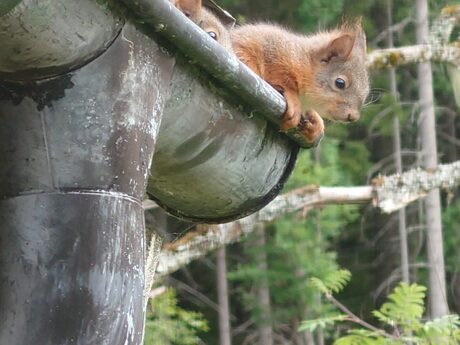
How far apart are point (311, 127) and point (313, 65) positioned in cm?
96

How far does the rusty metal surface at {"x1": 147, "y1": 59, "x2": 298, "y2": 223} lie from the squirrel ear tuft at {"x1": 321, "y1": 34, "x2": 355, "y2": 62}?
1193 millimetres

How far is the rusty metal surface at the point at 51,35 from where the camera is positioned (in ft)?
5.06

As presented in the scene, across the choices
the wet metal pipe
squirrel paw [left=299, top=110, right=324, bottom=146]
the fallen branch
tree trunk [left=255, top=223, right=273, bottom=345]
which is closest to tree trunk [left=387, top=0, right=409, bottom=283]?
tree trunk [left=255, top=223, right=273, bottom=345]

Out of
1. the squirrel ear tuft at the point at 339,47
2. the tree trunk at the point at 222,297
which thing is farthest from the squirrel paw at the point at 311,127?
the tree trunk at the point at 222,297

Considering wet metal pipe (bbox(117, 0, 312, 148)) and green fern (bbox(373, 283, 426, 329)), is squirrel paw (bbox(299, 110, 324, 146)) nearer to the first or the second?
wet metal pipe (bbox(117, 0, 312, 148))

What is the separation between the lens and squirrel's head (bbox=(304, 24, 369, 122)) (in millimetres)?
3646

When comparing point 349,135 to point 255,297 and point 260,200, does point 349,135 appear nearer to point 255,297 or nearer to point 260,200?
point 255,297

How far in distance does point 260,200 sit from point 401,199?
21.5 ft

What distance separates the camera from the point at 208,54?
198 centimetres

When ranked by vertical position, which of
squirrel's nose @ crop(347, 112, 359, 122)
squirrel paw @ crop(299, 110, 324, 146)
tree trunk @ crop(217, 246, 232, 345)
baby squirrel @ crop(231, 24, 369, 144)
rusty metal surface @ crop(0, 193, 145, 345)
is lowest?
rusty metal surface @ crop(0, 193, 145, 345)

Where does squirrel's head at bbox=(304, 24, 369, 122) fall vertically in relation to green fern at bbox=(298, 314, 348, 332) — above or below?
above

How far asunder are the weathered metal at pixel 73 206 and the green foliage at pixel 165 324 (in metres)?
6.84

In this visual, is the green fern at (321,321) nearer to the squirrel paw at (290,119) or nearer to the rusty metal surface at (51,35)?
the squirrel paw at (290,119)

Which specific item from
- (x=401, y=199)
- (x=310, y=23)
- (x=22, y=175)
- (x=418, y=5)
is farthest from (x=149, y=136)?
(x=418, y=5)
